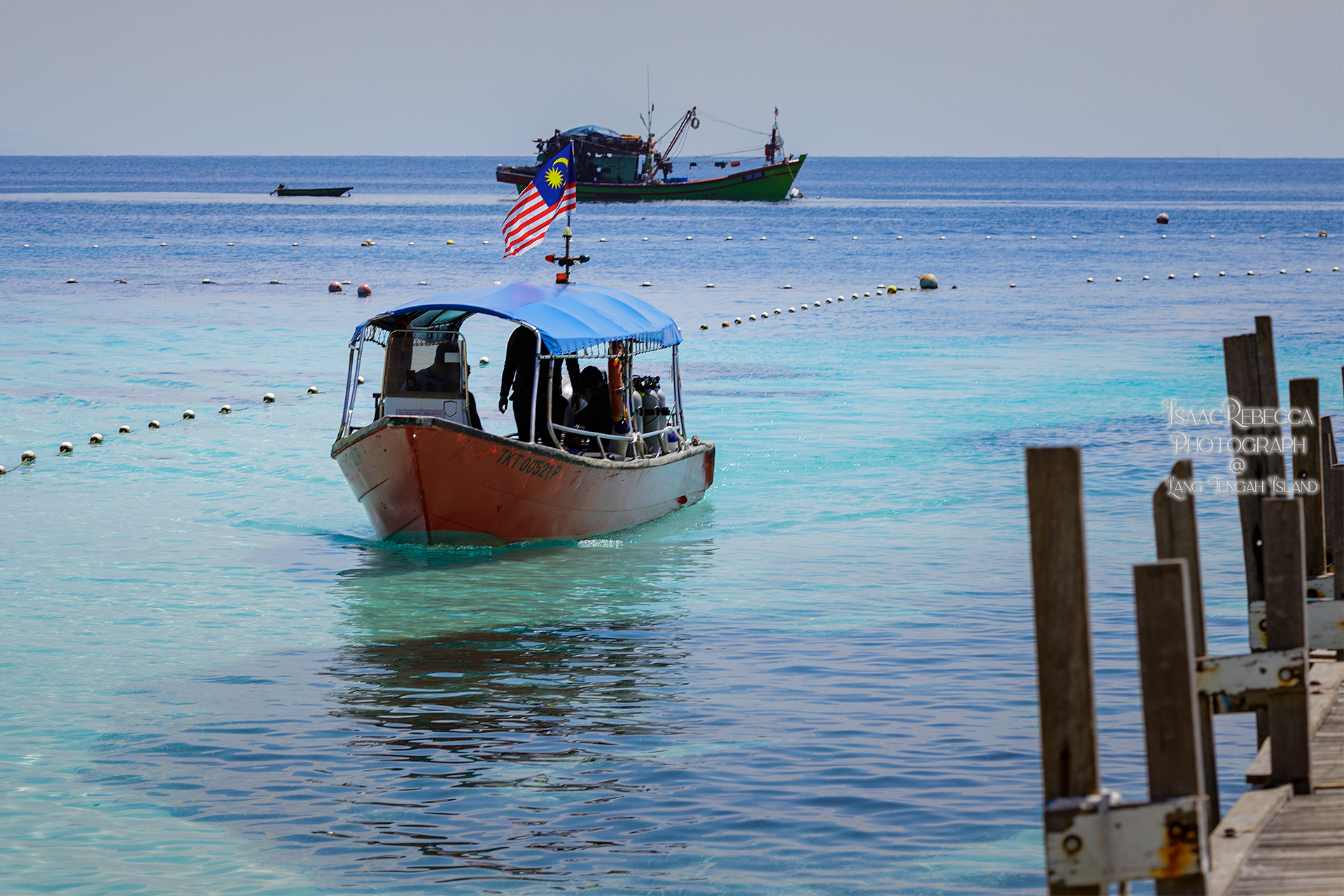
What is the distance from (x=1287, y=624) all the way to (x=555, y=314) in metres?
9.45

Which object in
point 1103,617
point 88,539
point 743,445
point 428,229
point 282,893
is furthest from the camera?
point 428,229

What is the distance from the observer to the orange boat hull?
42.4 feet

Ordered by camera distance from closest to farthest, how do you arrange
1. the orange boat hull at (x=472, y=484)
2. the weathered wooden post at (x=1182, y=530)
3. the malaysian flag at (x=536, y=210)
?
the weathered wooden post at (x=1182, y=530) < the orange boat hull at (x=472, y=484) < the malaysian flag at (x=536, y=210)

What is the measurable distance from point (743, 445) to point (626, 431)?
5825 millimetres

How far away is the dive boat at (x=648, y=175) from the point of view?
98312 millimetres

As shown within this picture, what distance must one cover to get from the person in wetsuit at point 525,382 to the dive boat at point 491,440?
24 millimetres

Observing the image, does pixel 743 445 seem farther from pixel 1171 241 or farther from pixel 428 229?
pixel 428 229

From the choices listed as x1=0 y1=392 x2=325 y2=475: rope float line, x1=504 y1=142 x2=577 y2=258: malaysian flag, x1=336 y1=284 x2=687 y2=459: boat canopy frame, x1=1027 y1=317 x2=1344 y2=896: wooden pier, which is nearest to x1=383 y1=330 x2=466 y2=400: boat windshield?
x1=336 y1=284 x2=687 y2=459: boat canopy frame

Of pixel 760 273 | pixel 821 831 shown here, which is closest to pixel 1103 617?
pixel 821 831

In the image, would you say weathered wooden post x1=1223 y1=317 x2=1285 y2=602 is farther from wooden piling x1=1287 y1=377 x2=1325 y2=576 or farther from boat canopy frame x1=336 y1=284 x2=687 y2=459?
boat canopy frame x1=336 y1=284 x2=687 y2=459

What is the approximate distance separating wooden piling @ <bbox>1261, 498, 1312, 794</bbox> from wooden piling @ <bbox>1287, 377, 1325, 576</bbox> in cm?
184

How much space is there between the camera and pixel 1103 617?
11.6m

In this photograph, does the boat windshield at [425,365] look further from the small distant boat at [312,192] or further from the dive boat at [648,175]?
the small distant boat at [312,192]

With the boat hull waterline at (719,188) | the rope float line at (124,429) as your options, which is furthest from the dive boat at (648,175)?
→ the rope float line at (124,429)
